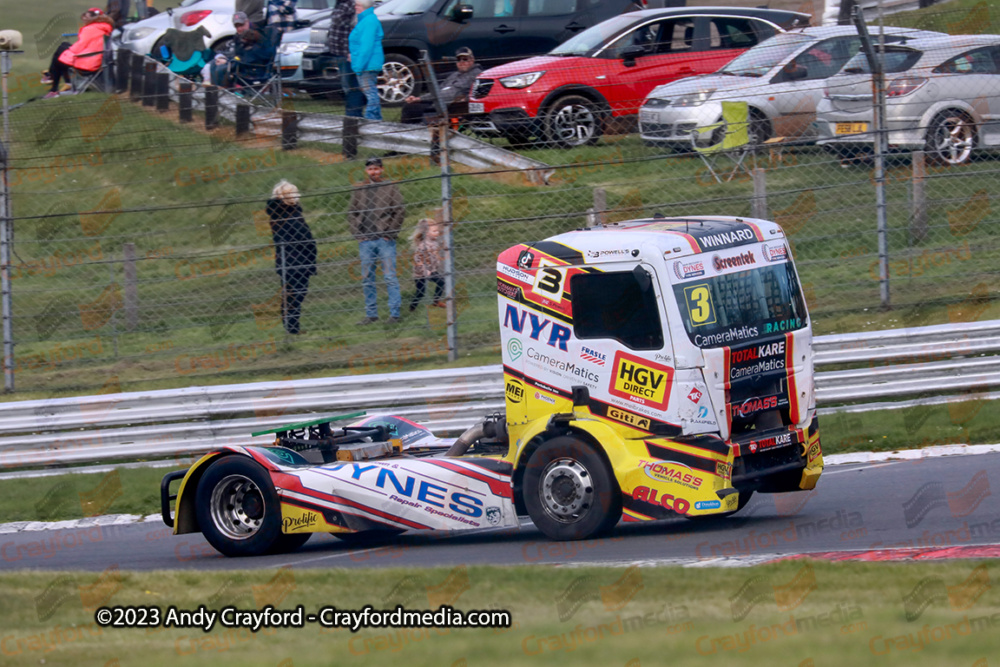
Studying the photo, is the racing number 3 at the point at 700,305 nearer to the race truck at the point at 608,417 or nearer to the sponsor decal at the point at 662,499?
the race truck at the point at 608,417

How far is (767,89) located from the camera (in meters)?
15.2

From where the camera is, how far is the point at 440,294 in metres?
13.0

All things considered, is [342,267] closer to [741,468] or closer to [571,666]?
[741,468]

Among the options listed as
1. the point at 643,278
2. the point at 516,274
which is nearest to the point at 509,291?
the point at 516,274

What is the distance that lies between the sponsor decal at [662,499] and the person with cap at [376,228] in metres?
5.51

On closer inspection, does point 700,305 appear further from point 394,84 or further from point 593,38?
point 394,84

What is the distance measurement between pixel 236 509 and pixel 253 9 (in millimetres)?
16600

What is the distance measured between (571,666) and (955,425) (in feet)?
22.2

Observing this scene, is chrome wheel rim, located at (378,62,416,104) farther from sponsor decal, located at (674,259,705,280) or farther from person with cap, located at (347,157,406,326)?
sponsor decal, located at (674,259,705,280)

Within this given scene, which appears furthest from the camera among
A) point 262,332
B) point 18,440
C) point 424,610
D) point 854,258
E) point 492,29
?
point 492,29

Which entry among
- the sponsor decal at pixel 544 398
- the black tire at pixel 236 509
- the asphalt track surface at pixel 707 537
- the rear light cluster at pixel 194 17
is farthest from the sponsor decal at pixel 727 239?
the rear light cluster at pixel 194 17

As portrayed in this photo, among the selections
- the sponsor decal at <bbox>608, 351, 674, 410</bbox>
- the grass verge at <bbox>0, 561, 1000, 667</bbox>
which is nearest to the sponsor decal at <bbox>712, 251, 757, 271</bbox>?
the sponsor decal at <bbox>608, 351, 674, 410</bbox>

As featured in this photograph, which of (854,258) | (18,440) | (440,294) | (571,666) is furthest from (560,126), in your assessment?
(571,666)

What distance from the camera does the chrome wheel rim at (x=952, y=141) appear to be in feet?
41.8
